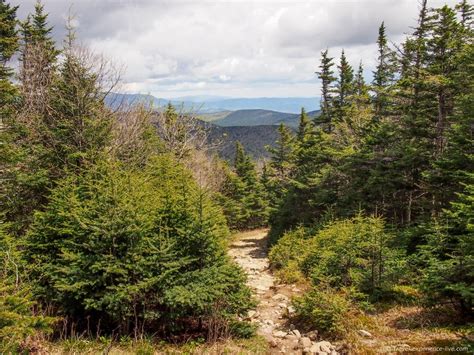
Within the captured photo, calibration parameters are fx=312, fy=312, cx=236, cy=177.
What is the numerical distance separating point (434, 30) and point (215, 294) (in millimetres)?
15721

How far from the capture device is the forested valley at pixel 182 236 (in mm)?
7664

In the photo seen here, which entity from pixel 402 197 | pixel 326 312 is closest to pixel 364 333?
pixel 326 312

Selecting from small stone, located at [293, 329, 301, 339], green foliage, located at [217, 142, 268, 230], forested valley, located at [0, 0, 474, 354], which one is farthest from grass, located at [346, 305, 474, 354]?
green foliage, located at [217, 142, 268, 230]

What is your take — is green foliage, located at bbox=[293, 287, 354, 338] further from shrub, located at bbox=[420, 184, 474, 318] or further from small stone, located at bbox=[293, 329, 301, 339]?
shrub, located at bbox=[420, 184, 474, 318]

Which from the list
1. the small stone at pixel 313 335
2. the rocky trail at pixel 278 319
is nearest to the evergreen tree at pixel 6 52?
the rocky trail at pixel 278 319

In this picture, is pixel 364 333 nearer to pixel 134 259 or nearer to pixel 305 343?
pixel 305 343

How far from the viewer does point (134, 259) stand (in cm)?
792

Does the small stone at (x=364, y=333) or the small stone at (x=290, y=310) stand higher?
the small stone at (x=364, y=333)

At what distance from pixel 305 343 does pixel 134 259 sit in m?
5.03

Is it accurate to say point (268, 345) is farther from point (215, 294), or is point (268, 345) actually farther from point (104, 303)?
point (104, 303)

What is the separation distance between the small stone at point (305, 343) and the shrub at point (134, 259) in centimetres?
176

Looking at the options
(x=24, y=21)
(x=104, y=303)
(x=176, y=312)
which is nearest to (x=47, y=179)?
(x=104, y=303)

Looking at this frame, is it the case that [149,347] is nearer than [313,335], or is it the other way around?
[149,347]

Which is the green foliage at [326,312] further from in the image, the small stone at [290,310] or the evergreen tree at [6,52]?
the evergreen tree at [6,52]
